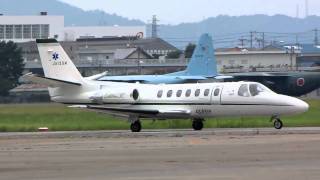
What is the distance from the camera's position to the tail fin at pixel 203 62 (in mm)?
66062

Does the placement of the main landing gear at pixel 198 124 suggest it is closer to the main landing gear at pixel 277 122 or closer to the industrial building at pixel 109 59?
the main landing gear at pixel 277 122

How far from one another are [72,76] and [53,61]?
4.04 ft

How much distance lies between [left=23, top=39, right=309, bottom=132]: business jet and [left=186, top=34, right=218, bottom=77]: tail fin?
26317 mm

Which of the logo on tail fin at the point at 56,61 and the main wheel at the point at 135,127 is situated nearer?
the main wheel at the point at 135,127

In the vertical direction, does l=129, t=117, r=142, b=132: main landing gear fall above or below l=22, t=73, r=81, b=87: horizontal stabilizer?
below

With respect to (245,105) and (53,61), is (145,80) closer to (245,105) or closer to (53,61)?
(53,61)

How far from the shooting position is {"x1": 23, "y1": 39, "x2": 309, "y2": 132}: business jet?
34844 millimetres

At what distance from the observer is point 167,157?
20.8m

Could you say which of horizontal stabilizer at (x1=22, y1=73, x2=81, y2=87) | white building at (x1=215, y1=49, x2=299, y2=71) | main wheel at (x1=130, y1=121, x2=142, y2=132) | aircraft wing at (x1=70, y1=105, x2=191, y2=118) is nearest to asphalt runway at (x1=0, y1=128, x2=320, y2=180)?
main wheel at (x1=130, y1=121, x2=142, y2=132)

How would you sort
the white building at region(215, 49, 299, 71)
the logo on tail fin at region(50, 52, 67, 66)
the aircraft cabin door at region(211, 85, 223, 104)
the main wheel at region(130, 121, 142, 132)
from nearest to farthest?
the aircraft cabin door at region(211, 85, 223, 104)
the main wheel at region(130, 121, 142, 132)
the logo on tail fin at region(50, 52, 67, 66)
the white building at region(215, 49, 299, 71)

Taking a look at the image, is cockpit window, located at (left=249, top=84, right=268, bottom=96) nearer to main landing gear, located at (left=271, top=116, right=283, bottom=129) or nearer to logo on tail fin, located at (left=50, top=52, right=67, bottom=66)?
main landing gear, located at (left=271, top=116, right=283, bottom=129)

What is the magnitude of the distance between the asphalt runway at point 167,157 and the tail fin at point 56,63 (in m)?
10.3

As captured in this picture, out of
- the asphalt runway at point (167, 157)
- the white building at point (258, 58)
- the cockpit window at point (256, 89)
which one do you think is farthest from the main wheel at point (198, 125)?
the white building at point (258, 58)

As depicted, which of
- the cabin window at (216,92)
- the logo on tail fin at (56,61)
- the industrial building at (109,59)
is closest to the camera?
the cabin window at (216,92)
